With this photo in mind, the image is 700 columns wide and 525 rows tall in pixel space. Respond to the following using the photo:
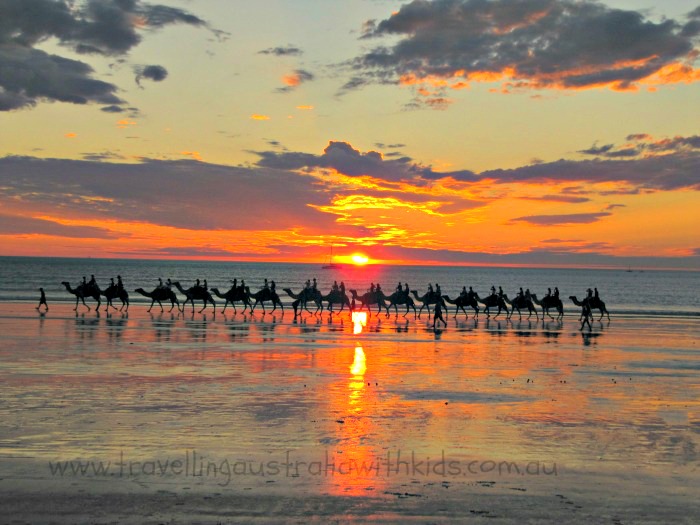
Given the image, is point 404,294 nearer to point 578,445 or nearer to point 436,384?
point 436,384

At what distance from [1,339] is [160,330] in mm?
6417

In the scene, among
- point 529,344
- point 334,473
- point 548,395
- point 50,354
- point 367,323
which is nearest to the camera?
point 334,473

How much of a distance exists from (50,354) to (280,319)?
62.1 feet

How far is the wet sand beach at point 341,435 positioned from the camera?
7.99 meters

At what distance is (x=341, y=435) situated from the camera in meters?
11.1

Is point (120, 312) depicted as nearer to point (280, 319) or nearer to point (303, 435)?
point (280, 319)

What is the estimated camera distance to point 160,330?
29359 millimetres

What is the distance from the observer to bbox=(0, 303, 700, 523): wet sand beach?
7988 millimetres

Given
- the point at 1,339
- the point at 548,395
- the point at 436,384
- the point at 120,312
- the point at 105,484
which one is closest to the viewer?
the point at 105,484

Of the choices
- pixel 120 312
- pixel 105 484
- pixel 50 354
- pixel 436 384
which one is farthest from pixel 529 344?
pixel 120 312

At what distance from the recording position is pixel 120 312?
41000 millimetres

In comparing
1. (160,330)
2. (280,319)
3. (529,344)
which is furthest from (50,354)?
(280,319)

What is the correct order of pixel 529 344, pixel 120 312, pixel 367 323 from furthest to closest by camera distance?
pixel 120 312
pixel 367 323
pixel 529 344

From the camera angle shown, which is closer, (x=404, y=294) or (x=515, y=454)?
(x=515, y=454)
